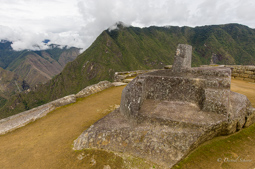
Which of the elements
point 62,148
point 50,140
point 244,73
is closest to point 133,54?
point 244,73

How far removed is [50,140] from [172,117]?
629cm

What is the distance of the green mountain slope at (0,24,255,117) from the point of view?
136m

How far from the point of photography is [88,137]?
592 centimetres

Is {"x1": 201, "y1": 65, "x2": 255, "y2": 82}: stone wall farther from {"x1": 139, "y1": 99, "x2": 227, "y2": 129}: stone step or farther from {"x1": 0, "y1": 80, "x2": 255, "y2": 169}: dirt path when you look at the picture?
{"x1": 139, "y1": 99, "x2": 227, "y2": 129}: stone step

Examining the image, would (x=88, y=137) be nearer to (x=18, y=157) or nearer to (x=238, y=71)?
(x=18, y=157)

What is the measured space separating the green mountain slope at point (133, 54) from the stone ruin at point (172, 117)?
13072cm

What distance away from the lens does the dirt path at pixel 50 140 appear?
5221 millimetres

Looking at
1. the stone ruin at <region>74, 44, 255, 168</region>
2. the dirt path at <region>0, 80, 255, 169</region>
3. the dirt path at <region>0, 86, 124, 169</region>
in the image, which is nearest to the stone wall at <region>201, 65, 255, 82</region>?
the dirt path at <region>0, 80, 255, 169</region>

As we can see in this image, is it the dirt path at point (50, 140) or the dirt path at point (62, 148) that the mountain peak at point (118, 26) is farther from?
the dirt path at point (62, 148)

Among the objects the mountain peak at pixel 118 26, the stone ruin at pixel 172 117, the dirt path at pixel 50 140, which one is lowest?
the dirt path at pixel 50 140

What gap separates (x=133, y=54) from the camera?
164 metres

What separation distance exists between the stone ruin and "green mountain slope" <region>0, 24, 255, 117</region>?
130722 mm

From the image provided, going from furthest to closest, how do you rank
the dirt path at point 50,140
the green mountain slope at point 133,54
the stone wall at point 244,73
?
the green mountain slope at point 133,54 → the stone wall at point 244,73 → the dirt path at point 50,140

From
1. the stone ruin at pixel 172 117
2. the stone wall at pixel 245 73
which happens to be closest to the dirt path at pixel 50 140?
the stone ruin at pixel 172 117
